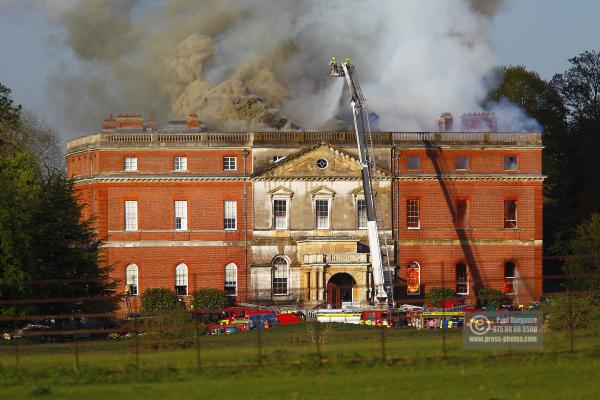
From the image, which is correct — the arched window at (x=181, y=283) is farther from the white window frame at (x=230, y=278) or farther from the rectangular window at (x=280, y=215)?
the rectangular window at (x=280, y=215)

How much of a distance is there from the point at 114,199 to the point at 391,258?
44.1 feet

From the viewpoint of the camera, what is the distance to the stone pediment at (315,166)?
249ft

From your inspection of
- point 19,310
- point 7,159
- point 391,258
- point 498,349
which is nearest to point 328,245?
point 391,258

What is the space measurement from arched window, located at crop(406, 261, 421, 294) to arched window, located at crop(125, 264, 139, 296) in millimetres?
12692

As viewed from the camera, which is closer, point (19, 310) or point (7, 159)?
point (19, 310)

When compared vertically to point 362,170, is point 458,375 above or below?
below

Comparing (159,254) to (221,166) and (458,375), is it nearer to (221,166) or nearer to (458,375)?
(221,166)

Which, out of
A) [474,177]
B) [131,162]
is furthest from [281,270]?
[474,177]

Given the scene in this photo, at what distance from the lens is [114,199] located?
75688mm

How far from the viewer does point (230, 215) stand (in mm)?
76125

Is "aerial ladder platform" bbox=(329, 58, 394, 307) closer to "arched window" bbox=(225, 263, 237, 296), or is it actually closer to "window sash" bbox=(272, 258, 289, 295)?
"window sash" bbox=(272, 258, 289, 295)

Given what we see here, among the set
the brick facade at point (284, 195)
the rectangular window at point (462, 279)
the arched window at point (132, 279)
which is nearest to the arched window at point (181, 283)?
the brick facade at point (284, 195)

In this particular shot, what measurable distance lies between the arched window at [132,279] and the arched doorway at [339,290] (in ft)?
29.4

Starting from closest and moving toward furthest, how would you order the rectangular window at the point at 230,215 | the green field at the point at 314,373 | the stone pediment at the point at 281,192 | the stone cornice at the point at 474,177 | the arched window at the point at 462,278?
the green field at the point at 314,373 → the stone pediment at the point at 281,192 → the rectangular window at the point at 230,215 → the arched window at the point at 462,278 → the stone cornice at the point at 474,177
